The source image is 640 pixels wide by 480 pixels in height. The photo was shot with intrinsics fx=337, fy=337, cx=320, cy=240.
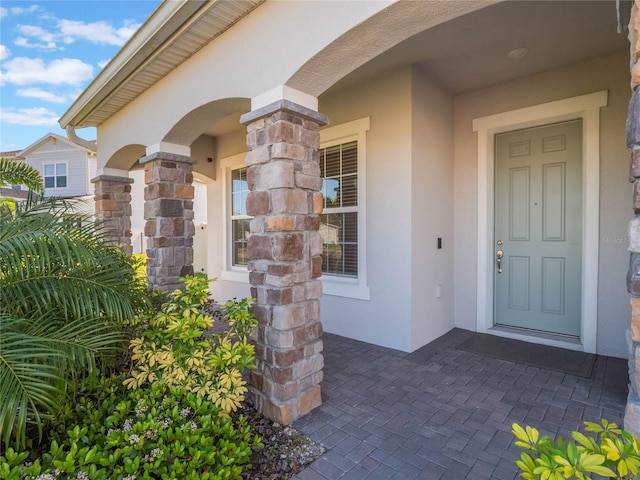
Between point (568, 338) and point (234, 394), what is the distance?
11.5 ft

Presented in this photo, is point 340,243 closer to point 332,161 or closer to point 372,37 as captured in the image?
point 332,161

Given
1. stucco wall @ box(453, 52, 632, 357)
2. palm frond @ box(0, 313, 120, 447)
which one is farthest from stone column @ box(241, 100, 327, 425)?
stucco wall @ box(453, 52, 632, 357)

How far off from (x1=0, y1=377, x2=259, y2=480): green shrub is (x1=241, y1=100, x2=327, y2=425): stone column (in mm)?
381

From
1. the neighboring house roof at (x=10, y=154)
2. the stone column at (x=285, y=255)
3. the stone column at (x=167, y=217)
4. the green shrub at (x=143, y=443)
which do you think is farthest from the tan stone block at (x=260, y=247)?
the neighboring house roof at (x=10, y=154)

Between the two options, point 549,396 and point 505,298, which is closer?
point 549,396

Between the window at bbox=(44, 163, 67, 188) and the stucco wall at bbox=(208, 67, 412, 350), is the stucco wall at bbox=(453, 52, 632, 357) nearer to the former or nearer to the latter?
the stucco wall at bbox=(208, 67, 412, 350)

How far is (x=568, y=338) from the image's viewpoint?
3596 millimetres

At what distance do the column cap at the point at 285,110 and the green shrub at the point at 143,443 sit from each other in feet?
6.12

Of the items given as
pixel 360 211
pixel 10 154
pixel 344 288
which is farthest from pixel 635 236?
pixel 10 154

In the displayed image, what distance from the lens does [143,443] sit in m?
1.62

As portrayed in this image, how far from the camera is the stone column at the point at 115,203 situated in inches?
189

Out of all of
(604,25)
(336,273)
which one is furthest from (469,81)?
(336,273)

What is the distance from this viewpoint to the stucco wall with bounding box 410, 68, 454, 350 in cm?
350

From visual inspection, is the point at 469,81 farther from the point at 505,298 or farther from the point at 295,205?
the point at 295,205
